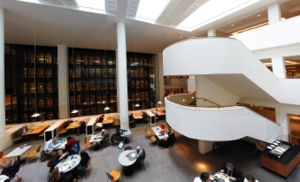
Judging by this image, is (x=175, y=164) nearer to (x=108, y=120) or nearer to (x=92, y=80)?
(x=108, y=120)

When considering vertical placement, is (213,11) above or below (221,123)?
above

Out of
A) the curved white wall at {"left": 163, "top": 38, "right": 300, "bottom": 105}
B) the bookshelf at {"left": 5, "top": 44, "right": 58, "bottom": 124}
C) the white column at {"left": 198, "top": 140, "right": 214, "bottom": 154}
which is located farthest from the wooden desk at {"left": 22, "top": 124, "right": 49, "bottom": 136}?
the white column at {"left": 198, "top": 140, "right": 214, "bottom": 154}

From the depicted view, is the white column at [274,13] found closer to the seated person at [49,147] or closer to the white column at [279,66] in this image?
the white column at [279,66]

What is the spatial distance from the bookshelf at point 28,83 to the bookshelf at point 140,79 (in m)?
8.05

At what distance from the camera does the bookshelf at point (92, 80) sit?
12.3 meters

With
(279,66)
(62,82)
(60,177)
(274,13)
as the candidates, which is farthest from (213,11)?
(62,82)

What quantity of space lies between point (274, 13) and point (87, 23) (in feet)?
39.1

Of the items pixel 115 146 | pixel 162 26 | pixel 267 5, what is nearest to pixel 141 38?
pixel 162 26

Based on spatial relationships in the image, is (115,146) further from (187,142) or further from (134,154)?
(187,142)

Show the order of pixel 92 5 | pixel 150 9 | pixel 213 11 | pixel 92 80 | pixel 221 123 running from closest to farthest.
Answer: pixel 221 123 → pixel 92 5 → pixel 150 9 → pixel 213 11 → pixel 92 80

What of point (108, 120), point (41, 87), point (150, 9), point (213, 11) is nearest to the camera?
point (150, 9)

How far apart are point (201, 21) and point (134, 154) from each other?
10803 millimetres

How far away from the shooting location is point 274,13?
6.44 meters

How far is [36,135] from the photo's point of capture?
27.6 feet
